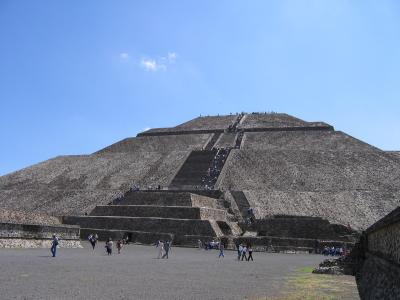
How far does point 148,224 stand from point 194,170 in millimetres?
14715

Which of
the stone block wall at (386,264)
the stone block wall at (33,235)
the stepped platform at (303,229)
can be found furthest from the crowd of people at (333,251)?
the stone block wall at (386,264)

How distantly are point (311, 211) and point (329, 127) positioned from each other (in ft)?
83.5

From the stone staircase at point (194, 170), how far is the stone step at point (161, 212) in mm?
8236

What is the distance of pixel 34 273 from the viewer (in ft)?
38.3

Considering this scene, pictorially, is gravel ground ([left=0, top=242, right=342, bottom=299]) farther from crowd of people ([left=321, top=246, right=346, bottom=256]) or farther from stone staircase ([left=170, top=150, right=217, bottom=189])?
stone staircase ([left=170, top=150, right=217, bottom=189])

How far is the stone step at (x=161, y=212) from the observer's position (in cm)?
3075

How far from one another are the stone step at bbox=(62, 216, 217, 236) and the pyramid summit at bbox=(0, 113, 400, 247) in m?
0.06

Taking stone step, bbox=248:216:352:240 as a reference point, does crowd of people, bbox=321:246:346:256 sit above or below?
below

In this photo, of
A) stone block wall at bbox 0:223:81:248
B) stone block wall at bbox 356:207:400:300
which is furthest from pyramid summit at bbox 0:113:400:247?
stone block wall at bbox 356:207:400:300

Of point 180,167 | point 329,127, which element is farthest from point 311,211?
point 329,127

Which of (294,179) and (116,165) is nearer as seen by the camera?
(294,179)

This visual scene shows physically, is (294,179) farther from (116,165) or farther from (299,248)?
(116,165)

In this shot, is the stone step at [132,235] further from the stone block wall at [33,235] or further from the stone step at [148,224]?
the stone block wall at [33,235]

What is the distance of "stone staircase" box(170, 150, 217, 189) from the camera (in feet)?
138
